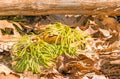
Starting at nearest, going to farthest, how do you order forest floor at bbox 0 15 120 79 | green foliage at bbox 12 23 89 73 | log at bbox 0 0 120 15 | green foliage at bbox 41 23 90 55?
forest floor at bbox 0 15 120 79 → green foliage at bbox 12 23 89 73 → green foliage at bbox 41 23 90 55 → log at bbox 0 0 120 15

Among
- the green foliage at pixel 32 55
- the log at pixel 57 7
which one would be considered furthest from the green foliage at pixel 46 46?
the log at pixel 57 7

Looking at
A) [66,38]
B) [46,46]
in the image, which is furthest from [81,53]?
[46,46]

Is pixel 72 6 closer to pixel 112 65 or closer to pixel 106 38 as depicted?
pixel 106 38

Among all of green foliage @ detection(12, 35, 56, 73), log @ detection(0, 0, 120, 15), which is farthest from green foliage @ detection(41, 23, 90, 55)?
log @ detection(0, 0, 120, 15)

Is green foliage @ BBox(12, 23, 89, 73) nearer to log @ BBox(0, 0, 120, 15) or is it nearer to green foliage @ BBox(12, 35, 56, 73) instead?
green foliage @ BBox(12, 35, 56, 73)

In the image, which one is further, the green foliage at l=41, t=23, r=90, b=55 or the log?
the log

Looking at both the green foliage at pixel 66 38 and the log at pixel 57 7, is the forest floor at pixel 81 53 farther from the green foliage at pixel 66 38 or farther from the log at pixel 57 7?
the log at pixel 57 7
